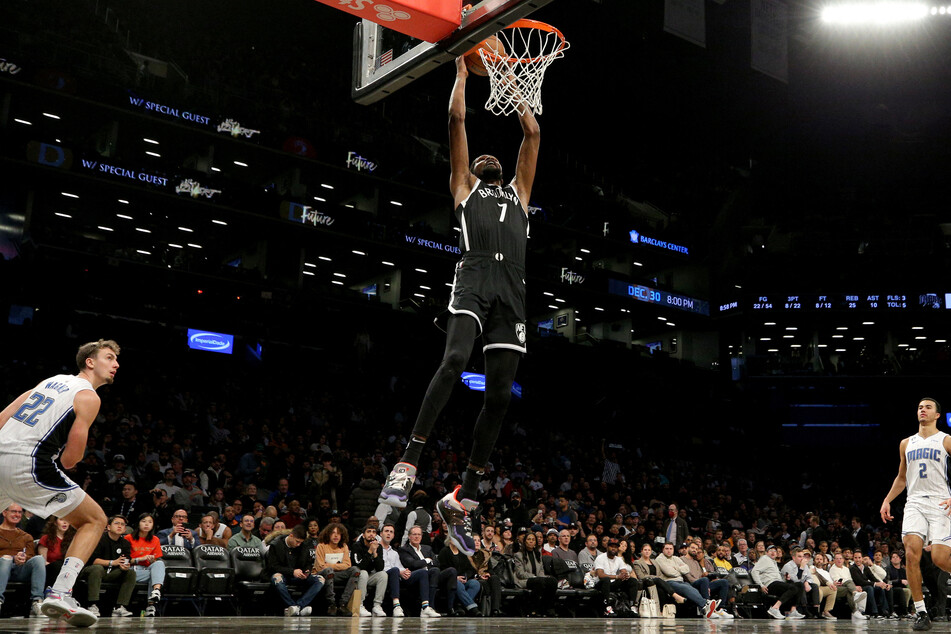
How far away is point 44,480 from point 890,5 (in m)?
24.4

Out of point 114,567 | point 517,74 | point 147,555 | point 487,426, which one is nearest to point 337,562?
point 147,555

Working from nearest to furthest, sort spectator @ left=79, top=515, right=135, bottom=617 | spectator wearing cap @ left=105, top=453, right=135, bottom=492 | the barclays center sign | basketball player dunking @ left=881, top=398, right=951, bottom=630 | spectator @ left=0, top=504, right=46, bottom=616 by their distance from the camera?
1. basketball player dunking @ left=881, top=398, right=951, bottom=630
2. spectator @ left=0, top=504, right=46, bottom=616
3. spectator @ left=79, top=515, right=135, bottom=617
4. spectator wearing cap @ left=105, top=453, right=135, bottom=492
5. the barclays center sign

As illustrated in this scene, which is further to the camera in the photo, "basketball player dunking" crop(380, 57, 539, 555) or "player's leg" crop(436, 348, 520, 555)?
"player's leg" crop(436, 348, 520, 555)

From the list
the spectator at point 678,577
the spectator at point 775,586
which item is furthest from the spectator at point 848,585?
the spectator at point 678,577

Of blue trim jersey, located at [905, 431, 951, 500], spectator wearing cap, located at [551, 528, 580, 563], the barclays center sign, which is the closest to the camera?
blue trim jersey, located at [905, 431, 951, 500]

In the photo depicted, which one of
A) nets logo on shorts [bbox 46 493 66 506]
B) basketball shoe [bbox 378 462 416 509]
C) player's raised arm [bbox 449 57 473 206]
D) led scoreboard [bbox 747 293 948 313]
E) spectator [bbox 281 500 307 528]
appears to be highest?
led scoreboard [bbox 747 293 948 313]

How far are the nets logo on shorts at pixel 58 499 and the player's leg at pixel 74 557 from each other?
5.1 inches

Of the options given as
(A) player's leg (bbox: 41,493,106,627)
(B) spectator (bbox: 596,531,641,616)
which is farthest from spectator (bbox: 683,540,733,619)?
(A) player's leg (bbox: 41,493,106,627)

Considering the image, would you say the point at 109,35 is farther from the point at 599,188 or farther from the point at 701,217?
the point at 701,217

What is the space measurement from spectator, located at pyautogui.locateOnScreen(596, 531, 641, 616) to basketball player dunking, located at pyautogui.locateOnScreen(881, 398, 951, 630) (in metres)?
7.14

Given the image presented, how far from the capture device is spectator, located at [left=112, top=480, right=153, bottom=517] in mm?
13336

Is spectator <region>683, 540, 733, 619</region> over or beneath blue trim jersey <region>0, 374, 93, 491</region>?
beneath

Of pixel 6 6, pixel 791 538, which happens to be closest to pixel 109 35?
pixel 6 6

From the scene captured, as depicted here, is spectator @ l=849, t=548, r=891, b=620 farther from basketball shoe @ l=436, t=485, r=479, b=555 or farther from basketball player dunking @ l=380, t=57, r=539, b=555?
basketball player dunking @ l=380, t=57, r=539, b=555
